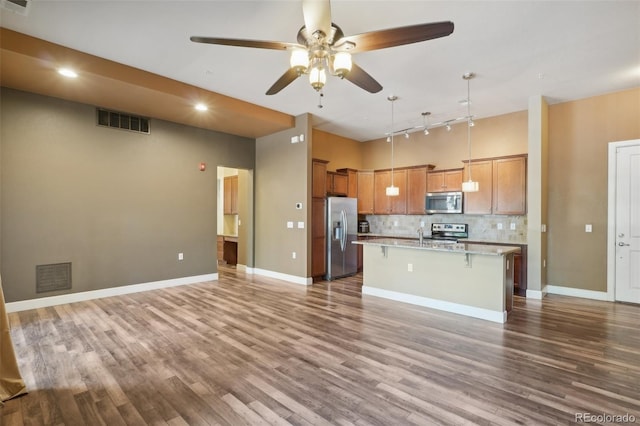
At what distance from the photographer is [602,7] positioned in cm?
280

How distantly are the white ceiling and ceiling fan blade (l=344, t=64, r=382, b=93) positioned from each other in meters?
0.58

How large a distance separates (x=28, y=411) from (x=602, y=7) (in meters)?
5.72

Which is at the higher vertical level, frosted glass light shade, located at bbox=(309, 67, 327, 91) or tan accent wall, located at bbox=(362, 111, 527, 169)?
tan accent wall, located at bbox=(362, 111, 527, 169)

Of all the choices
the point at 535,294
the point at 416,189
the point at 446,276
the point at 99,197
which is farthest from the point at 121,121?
the point at 535,294

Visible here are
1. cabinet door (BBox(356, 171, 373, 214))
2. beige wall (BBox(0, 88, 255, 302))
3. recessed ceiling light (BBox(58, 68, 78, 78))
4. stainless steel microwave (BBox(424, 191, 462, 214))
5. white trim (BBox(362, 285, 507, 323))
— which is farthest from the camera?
cabinet door (BBox(356, 171, 373, 214))

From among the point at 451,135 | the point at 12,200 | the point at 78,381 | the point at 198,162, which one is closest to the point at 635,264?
the point at 451,135

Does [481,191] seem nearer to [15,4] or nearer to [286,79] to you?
[286,79]

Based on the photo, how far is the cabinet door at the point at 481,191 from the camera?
571cm

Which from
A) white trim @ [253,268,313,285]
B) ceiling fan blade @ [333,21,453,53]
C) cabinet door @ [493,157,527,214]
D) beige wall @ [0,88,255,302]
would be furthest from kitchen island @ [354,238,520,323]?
beige wall @ [0,88,255,302]

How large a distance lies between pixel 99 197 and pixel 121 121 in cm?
133

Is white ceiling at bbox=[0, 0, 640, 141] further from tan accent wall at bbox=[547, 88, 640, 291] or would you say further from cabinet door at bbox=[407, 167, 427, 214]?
cabinet door at bbox=[407, 167, 427, 214]

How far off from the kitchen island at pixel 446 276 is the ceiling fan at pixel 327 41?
2677 mm

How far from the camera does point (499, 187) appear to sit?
559 cm

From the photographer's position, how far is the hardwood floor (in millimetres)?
2107
